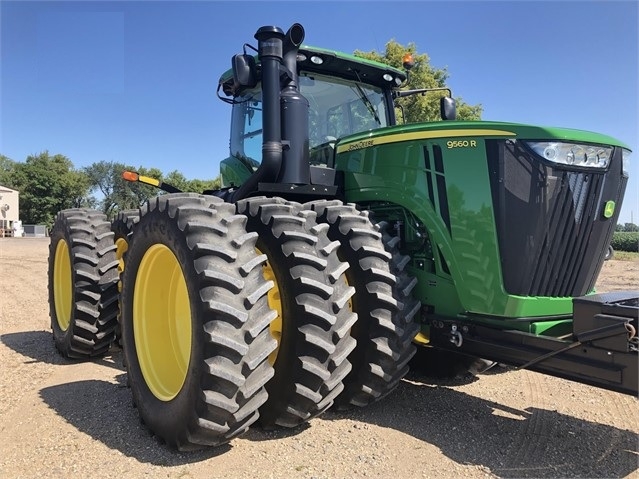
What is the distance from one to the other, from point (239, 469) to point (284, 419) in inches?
17.6

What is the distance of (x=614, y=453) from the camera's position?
3230 mm

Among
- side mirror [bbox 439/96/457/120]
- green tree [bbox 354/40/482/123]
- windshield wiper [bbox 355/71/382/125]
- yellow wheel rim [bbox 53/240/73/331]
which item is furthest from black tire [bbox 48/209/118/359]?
green tree [bbox 354/40/482/123]

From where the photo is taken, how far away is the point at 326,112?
4891mm

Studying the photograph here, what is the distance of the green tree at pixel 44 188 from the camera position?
5403 cm

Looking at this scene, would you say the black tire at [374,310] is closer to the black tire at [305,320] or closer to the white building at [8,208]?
the black tire at [305,320]

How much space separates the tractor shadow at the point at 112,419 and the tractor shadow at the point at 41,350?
32.3 inches

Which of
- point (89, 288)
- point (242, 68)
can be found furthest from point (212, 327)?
point (89, 288)

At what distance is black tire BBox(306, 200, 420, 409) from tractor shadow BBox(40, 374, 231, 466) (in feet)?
3.41

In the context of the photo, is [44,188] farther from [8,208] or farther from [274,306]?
[274,306]

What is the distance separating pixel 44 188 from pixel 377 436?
5955 centimetres

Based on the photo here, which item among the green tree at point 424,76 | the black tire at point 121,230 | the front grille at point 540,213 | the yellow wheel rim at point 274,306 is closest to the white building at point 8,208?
the green tree at point 424,76

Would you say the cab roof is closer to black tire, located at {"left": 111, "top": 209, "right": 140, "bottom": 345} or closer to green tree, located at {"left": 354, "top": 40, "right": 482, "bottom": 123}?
black tire, located at {"left": 111, "top": 209, "right": 140, "bottom": 345}

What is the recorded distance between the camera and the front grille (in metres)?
3.17

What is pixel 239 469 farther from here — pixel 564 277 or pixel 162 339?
pixel 564 277
